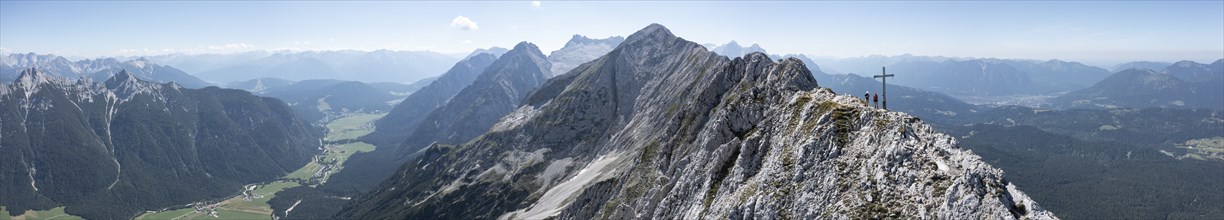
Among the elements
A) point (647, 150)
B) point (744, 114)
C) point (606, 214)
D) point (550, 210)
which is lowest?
point (550, 210)

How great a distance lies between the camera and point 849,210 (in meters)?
49.7

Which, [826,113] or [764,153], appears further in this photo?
[764,153]

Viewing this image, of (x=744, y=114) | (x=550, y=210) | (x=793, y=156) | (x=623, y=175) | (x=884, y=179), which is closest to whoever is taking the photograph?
(x=884, y=179)

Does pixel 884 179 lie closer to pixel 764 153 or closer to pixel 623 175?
pixel 764 153

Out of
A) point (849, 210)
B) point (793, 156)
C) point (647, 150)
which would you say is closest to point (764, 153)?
point (793, 156)

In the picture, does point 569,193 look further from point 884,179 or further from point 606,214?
point 884,179

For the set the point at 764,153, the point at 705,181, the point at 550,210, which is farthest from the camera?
the point at 550,210

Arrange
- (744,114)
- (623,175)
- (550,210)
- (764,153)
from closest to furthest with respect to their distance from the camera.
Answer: (764,153), (744,114), (623,175), (550,210)

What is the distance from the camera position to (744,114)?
266 ft

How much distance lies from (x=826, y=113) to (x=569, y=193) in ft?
395

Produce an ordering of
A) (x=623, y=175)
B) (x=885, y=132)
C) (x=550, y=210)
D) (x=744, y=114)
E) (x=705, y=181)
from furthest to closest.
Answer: (x=550, y=210)
(x=623, y=175)
(x=744, y=114)
(x=705, y=181)
(x=885, y=132)

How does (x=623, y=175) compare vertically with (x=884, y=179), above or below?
below

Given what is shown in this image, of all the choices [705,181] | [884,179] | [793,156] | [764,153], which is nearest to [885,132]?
[884,179]

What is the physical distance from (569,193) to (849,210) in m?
129
